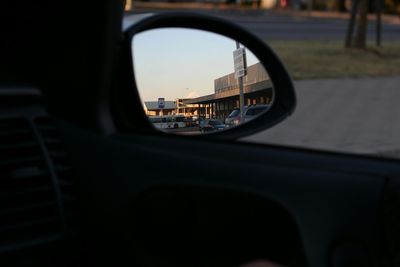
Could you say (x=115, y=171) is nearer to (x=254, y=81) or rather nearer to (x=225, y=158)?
(x=225, y=158)

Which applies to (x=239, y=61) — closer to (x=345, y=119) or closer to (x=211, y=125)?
(x=211, y=125)

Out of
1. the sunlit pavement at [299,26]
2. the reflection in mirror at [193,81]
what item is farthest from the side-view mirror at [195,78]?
the sunlit pavement at [299,26]

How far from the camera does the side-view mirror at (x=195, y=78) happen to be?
192cm

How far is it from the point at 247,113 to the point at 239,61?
0.17 meters

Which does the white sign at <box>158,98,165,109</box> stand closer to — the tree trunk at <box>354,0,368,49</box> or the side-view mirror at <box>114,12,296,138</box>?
the side-view mirror at <box>114,12,296,138</box>

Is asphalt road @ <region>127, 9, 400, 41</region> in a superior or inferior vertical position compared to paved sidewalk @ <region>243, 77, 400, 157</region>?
superior

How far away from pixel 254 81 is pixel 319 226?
794mm

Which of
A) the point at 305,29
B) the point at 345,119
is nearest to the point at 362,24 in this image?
the point at 345,119

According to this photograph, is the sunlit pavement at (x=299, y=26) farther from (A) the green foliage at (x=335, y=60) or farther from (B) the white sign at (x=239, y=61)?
(B) the white sign at (x=239, y=61)

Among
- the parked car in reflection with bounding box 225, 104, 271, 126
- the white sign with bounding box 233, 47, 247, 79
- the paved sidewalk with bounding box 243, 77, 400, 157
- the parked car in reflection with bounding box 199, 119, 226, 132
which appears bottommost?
the paved sidewalk with bounding box 243, 77, 400, 157

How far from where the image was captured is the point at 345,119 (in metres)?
9.44

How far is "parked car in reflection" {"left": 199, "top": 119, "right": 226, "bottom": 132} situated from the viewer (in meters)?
2.07

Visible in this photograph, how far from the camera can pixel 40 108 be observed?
62.6 inches

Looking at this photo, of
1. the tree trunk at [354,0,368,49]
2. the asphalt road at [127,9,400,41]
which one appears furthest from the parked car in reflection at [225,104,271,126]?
the asphalt road at [127,9,400,41]
